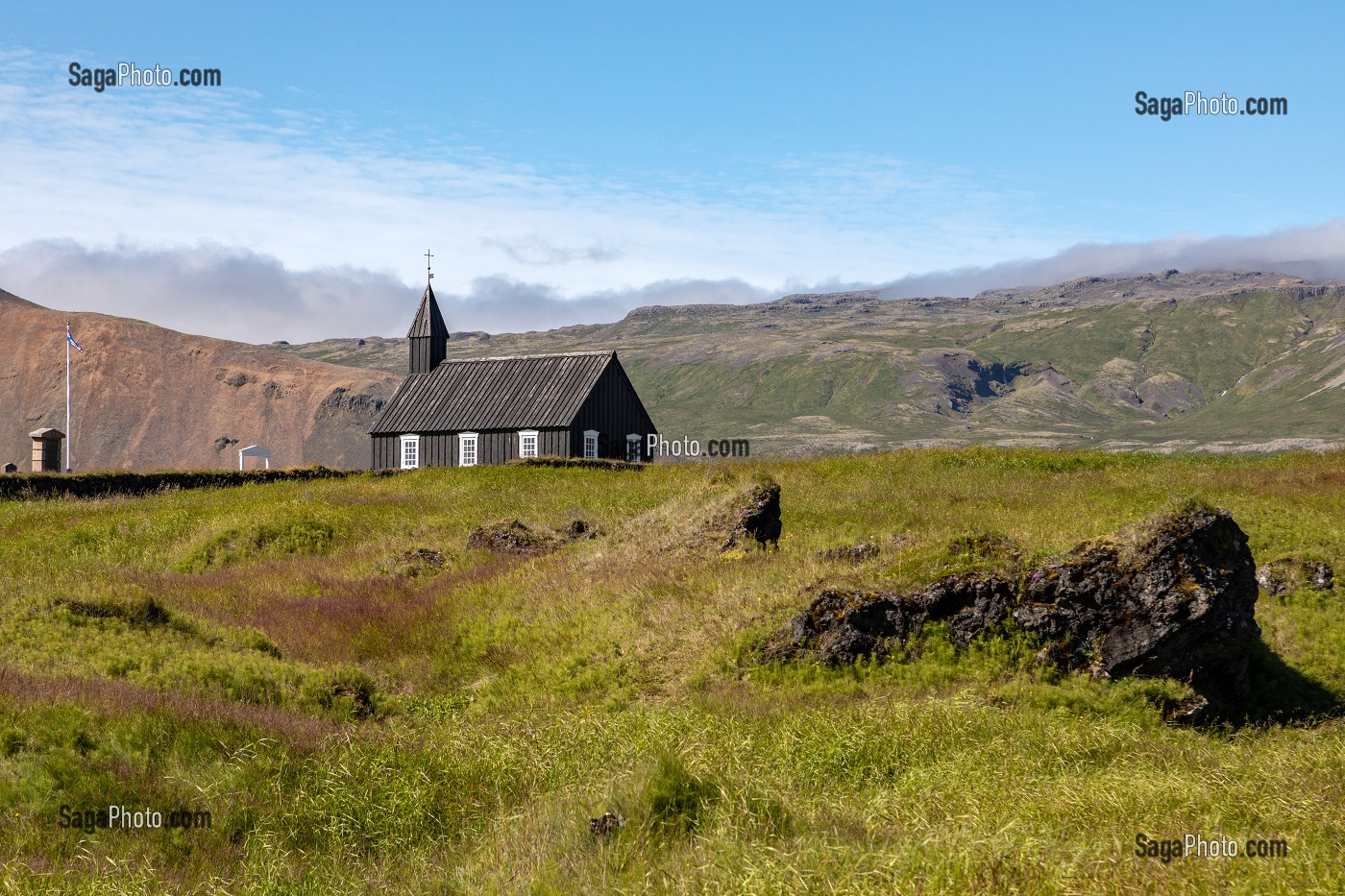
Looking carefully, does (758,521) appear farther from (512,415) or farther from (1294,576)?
(512,415)

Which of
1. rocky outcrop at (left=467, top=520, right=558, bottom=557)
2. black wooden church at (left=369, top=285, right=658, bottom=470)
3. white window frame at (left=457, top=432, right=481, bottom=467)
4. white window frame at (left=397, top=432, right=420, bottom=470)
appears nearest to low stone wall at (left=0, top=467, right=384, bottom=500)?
black wooden church at (left=369, top=285, right=658, bottom=470)

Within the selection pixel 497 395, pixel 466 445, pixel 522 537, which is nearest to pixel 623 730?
pixel 522 537

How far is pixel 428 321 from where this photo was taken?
223 ft

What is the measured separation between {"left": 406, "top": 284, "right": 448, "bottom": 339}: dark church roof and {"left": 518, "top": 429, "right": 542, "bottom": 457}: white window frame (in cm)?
1217

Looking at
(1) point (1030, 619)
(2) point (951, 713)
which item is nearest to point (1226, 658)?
(1) point (1030, 619)

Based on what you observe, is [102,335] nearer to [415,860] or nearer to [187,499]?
[187,499]

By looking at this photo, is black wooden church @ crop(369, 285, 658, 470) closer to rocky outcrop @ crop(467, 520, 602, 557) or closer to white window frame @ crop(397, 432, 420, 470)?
white window frame @ crop(397, 432, 420, 470)

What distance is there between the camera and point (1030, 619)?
1608 centimetres

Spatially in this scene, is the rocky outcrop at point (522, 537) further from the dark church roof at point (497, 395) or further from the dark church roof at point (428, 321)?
the dark church roof at point (428, 321)

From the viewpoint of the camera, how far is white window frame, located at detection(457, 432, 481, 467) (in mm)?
60438

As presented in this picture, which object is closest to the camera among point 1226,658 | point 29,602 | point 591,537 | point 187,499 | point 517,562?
point 1226,658

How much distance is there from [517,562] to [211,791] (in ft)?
43.3

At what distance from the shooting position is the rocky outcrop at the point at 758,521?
22.1 meters

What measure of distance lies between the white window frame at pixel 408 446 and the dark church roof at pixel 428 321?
7.88 metres
